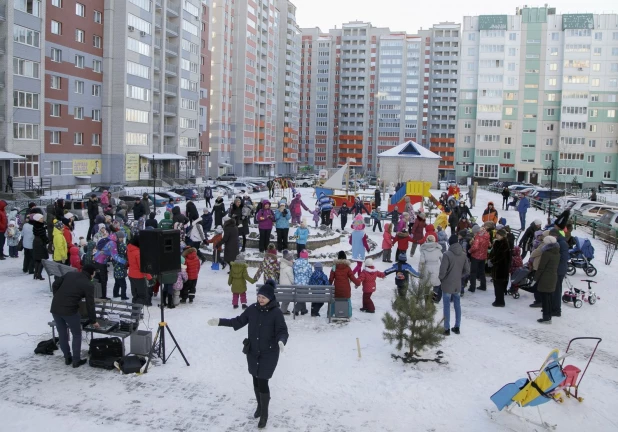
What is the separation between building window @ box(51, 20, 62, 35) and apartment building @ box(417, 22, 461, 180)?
345 ft

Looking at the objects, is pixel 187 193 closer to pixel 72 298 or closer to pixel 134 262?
pixel 134 262

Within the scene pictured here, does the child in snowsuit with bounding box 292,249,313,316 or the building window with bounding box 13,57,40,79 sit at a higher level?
the building window with bounding box 13,57,40,79

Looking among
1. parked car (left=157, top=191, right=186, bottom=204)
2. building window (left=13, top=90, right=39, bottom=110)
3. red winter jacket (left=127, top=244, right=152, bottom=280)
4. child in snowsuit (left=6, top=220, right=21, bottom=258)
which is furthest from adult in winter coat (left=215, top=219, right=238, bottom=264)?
building window (left=13, top=90, right=39, bottom=110)

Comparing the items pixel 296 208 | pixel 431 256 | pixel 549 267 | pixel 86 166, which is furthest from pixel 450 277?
pixel 86 166

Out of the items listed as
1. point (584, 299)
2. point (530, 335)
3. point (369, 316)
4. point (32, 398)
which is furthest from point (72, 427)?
point (584, 299)

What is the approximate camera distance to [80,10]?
4981cm

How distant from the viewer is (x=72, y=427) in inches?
267

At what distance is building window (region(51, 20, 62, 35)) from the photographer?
46625 millimetres

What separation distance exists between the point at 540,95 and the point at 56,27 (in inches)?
3063

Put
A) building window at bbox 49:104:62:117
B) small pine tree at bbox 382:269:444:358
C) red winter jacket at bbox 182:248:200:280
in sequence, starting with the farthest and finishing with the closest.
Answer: building window at bbox 49:104:62:117 → red winter jacket at bbox 182:248:200:280 → small pine tree at bbox 382:269:444:358

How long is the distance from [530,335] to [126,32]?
5186cm

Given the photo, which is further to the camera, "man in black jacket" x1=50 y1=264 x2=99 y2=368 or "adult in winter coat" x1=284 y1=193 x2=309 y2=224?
"adult in winter coat" x1=284 y1=193 x2=309 y2=224

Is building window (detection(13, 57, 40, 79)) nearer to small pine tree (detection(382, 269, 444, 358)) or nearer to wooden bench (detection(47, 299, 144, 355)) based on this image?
wooden bench (detection(47, 299, 144, 355))

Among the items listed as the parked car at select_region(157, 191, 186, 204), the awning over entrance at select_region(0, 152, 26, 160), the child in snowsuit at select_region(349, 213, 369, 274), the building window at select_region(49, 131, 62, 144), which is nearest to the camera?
the child in snowsuit at select_region(349, 213, 369, 274)
